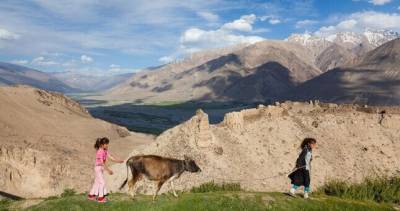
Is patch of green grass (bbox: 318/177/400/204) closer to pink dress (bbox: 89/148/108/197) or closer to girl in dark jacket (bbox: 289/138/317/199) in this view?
girl in dark jacket (bbox: 289/138/317/199)

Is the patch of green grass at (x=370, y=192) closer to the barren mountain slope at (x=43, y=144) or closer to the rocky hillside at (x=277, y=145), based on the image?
the rocky hillside at (x=277, y=145)

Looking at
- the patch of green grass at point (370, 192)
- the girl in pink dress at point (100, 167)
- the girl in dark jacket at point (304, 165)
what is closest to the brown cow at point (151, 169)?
the girl in pink dress at point (100, 167)

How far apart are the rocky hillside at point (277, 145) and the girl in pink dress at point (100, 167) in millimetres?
18492

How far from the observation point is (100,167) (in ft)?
58.2

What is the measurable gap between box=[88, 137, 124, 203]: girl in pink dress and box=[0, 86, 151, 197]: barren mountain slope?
106 feet

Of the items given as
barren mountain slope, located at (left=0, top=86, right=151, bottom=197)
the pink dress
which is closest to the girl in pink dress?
the pink dress

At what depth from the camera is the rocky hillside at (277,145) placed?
40.0m

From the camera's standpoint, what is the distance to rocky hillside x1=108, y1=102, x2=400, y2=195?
3997 centimetres

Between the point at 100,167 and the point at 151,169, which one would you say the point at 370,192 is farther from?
the point at 100,167

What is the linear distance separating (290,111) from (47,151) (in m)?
29.8

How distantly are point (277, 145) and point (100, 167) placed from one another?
28.4 meters

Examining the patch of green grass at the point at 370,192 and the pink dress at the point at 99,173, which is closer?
the pink dress at the point at 99,173

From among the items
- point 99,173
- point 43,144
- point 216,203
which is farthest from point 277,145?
point 43,144

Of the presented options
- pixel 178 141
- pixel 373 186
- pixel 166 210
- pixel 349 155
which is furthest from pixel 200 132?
pixel 166 210
